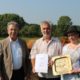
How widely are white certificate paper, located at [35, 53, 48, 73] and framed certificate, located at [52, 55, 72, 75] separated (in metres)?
0.20

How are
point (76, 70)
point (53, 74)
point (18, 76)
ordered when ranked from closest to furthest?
point (76, 70), point (53, 74), point (18, 76)

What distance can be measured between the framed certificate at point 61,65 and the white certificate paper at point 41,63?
20cm

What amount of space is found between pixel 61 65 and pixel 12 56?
1.00 metres

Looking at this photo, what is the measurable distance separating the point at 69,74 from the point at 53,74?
40 cm

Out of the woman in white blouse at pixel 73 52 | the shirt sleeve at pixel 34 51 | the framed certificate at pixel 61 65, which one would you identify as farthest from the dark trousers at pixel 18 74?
the woman in white blouse at pixel 73 52

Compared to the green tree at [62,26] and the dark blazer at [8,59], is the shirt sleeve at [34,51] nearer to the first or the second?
the dark blazer at [8,59]

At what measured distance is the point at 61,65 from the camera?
6.27 m

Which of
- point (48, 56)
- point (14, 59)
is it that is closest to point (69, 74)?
point (48, 56)

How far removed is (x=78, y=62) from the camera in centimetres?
599

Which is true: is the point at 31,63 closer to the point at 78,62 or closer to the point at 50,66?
the point at 50,66

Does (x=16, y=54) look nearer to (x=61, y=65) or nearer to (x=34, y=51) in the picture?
(x=34, y=51)

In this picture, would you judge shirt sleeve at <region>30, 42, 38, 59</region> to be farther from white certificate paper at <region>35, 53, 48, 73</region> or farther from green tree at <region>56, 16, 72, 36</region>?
green tree at <region>56, 16, 72, 36</region>

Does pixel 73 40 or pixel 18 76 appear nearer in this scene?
pixel 73 40

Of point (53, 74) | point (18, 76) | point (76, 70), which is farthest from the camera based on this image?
point (18, 76)
